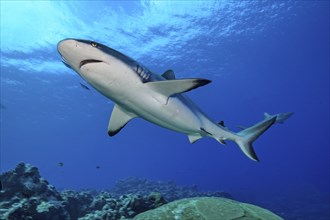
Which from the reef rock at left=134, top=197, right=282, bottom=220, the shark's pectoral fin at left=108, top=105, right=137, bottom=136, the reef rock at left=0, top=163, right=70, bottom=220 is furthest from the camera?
the reef rock at left=0, top=163, right=70, bottom=220

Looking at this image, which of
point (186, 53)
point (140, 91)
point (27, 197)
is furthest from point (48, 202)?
point (186, 53)

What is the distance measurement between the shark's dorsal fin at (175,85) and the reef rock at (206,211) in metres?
2.63

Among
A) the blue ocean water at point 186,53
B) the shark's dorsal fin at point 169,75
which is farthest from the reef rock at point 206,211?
the blue ocean water at point 186,53

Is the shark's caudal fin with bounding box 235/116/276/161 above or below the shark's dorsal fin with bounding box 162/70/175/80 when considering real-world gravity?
below

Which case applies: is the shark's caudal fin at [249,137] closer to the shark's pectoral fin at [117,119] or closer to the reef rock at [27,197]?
the shark's pectoral fin at [117,119]

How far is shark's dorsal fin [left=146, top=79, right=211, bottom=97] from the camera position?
4567 mm

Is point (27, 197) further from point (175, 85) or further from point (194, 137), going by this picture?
point (175, 85)

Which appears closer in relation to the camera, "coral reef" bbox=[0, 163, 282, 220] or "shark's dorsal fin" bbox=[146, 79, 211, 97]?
"shark's dorsal fin" bbox=[146, 79, 211, 97]

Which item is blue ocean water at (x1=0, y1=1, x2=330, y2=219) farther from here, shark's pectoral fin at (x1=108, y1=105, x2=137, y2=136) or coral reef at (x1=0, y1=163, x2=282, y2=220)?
shark's pectoral fin at (x1=108, y1=105, x2=137, y2=136)

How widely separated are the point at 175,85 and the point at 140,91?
61cm

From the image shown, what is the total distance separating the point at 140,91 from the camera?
15.8 ft

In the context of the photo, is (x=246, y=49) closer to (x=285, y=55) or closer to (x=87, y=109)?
(x=285, y=55)

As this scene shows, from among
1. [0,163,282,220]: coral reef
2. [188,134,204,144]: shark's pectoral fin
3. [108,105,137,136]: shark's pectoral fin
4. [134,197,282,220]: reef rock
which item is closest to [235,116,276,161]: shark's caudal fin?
[188,134,204,144]: shark's pectoral fin

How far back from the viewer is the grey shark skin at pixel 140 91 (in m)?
4.01
